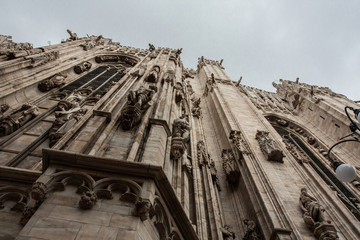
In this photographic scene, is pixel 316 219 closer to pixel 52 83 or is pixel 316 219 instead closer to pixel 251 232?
pixel 251 232

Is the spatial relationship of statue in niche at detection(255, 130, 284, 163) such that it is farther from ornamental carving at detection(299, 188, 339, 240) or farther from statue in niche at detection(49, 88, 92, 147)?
statue in niche at detection(49, 88, 92, 147)

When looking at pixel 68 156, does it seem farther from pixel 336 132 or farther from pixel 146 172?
pixel 336 132

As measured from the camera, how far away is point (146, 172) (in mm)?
3598

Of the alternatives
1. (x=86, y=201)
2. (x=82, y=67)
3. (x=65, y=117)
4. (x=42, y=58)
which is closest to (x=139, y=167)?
(x=86, y=201)

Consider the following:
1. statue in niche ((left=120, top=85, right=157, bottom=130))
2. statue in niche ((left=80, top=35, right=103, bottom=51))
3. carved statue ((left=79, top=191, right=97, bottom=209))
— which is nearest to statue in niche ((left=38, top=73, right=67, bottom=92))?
statue in niche ((left=120, top=85, right=157, bottom=130))

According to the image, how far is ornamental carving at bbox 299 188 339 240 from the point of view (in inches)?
223

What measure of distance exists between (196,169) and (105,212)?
4.55 m

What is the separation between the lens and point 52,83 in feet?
32.6

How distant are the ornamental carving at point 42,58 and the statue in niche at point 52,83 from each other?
0.73m

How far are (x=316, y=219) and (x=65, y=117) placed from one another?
272 inches

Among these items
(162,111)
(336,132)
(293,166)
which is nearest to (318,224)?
(293,166)

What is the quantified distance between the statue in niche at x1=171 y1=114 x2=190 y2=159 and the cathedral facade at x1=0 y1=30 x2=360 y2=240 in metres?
0.03

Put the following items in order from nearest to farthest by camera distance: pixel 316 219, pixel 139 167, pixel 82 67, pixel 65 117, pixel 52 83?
1. pixel 139 167
2. pixel 316 219
3. pixel 65 117
4. pixel 52 83
5. pixel 82 67

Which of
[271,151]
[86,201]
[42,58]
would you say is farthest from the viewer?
[42,58]
